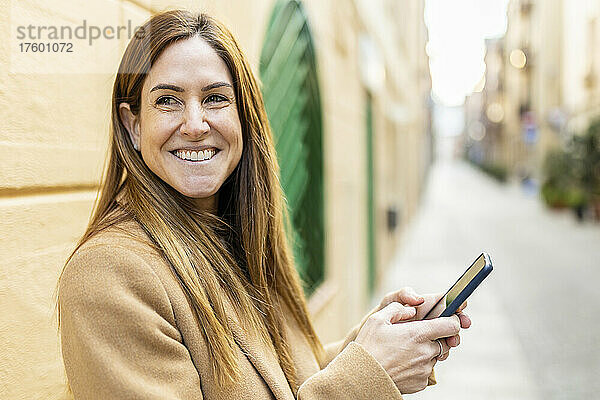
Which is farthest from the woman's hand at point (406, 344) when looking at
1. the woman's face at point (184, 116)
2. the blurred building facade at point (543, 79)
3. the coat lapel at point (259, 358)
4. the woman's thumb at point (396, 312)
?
the blurred building facade at point (543, 79)

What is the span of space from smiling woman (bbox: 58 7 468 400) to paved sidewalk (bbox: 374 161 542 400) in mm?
4188

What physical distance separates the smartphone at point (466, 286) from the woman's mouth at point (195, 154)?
594 mm

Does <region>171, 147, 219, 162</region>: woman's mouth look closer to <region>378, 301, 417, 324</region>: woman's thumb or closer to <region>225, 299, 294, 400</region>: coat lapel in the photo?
<region>225, 299, 294, 400</region>: coat lapel

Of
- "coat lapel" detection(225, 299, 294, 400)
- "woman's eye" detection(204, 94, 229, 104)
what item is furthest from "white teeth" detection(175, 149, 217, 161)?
"coat lapel" detection(225, 299, 294, 400)

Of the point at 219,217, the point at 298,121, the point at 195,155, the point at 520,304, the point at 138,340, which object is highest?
the point at 298,121

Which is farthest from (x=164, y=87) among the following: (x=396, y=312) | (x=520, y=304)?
(x=520, y=304)

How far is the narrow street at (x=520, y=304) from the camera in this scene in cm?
583

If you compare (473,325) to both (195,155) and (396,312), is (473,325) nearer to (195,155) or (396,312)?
(396,312)

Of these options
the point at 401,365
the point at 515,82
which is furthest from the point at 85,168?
the point at 515,82

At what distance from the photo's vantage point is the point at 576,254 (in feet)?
42.7

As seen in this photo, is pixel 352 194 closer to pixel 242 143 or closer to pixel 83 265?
pixel 242 143

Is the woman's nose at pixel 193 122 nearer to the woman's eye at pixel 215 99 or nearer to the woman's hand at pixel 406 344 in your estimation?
the woman's eye at pixel 215 99

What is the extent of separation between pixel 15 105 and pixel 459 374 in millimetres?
5174

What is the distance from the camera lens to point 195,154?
149 centimetres
